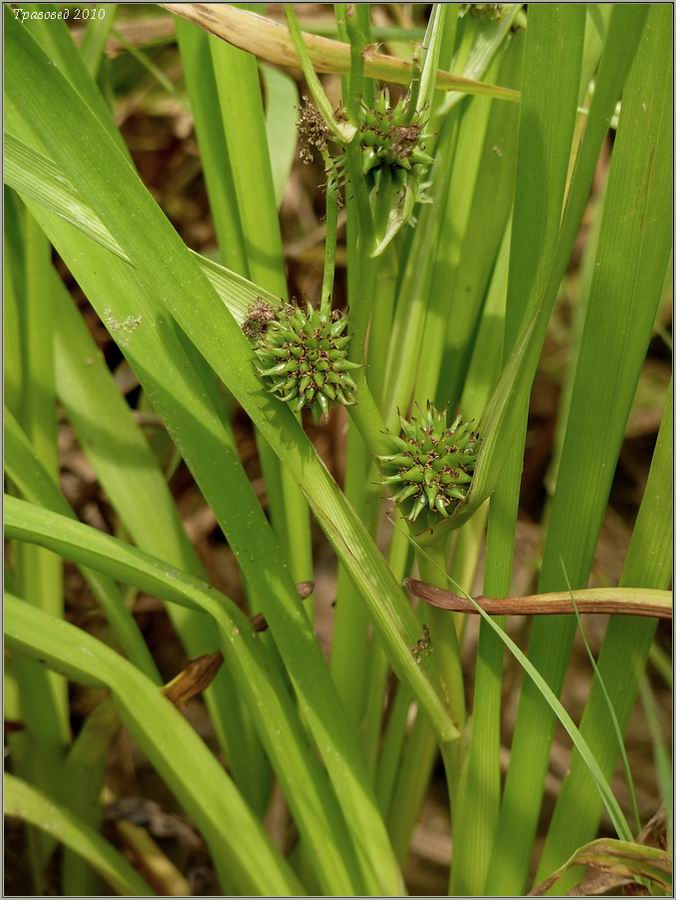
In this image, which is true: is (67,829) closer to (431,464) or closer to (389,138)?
(431,464)

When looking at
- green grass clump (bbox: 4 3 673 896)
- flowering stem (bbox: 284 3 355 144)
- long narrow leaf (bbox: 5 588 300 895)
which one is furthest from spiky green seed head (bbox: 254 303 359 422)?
long narrow leaf (bbox: 5 588 300 895)

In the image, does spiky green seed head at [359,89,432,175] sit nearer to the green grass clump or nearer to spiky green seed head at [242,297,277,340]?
the green grass clump

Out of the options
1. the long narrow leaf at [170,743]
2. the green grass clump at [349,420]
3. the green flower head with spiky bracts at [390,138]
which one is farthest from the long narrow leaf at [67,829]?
the green flower head with spiky bracts at [390,138]

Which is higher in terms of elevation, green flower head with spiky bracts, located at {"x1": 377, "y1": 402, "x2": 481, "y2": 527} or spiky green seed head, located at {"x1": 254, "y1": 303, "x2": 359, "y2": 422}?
spiky green seed head, located at {"x1": 254, "y1": 303, "x2": 359, "y2": 422}

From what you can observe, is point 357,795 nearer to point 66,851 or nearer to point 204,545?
point 66,851

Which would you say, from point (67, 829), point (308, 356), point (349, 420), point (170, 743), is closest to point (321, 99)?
point (308, 356)
